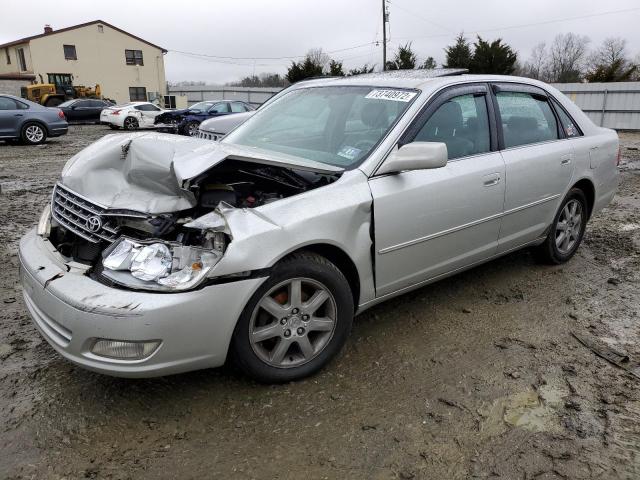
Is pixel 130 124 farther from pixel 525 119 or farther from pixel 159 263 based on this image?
pixel 159 263

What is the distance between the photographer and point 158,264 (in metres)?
2.47

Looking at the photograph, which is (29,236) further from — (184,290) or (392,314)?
(392,314)

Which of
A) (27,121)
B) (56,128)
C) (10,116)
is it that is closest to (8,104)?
(10,116)

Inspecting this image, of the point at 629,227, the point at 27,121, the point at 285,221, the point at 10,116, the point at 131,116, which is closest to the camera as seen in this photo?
the point at 285,221

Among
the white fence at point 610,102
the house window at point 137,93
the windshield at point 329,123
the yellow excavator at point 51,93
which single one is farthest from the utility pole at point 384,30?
the windshield at point 329,123

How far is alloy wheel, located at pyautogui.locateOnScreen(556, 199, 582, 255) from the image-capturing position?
4555 millimetres

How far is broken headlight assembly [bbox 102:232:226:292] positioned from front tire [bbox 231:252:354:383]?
30cm

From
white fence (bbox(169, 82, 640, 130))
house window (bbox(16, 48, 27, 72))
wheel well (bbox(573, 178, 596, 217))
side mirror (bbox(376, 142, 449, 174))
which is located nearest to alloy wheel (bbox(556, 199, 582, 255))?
wheel well (bbox(573, 178, 596, 217))

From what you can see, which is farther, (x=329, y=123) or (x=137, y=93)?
(x=137, y=93)

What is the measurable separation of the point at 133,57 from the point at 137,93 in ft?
10.1

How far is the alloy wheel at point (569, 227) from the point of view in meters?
4.55

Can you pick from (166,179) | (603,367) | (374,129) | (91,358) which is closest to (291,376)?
(91,358)

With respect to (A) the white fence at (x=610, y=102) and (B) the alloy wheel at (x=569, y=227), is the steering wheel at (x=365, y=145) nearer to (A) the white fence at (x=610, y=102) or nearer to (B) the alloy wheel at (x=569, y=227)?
(B) the alloy wheel at (x=569, y=227)

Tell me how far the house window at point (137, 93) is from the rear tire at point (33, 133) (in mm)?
33338
